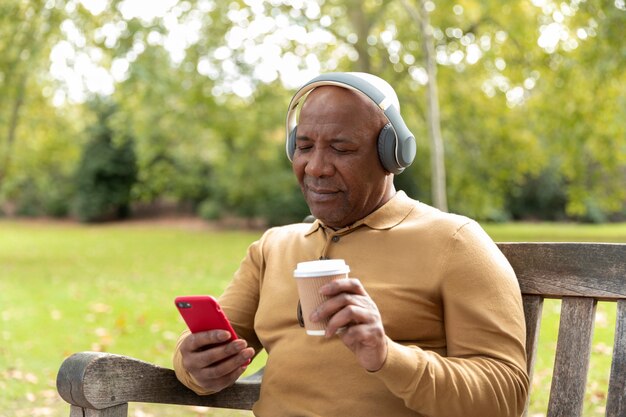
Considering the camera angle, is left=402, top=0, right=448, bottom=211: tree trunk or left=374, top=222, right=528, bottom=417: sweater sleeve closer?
left=374, top=222, right=528, bottom=417: sweater sleeve

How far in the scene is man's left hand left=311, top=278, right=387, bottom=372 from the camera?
5.76 feet

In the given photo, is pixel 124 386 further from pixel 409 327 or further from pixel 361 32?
pixel 361 32

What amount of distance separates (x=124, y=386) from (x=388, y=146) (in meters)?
0.92

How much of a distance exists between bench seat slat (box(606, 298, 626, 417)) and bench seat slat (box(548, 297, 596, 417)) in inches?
3.4

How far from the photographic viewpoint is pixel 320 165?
2.27 m

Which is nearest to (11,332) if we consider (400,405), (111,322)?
(111,322)

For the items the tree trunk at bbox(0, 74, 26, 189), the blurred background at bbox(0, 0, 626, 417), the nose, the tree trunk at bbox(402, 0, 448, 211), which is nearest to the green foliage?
the blurred background at bbox(0, 0, 626, 417)

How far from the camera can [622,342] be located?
2184 mm

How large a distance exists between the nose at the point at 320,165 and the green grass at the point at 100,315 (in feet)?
12.7

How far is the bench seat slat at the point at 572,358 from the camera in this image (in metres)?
2.27

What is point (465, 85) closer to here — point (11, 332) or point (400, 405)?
point (11, 332)

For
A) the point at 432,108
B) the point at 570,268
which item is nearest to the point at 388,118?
the point at 570,268

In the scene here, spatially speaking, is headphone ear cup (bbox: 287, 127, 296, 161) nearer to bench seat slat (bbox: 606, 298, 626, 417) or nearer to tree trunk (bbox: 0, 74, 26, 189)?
bench seat slat (bbox: 606, 298, 626, 417)

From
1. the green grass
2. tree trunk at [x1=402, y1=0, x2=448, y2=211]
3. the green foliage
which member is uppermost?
tree trunk at [x1=402, y1=0, x2=448, y2=211]
